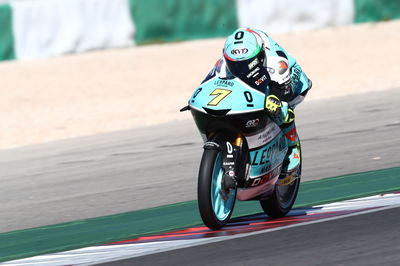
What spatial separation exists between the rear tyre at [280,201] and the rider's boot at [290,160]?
0.09 metres

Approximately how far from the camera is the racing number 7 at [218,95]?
237 inches

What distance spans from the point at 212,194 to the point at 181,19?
50.7 ft

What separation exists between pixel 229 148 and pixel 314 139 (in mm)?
4696

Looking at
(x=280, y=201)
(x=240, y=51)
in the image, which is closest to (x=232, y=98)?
(x=240, y=51)

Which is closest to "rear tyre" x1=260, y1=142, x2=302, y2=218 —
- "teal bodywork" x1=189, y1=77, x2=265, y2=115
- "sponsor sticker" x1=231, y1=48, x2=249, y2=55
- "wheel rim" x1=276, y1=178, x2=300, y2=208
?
"wheel rim" x1=276, y1=178, x2=300, y2=208

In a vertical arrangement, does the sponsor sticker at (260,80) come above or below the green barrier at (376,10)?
above

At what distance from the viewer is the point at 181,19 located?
21156mm

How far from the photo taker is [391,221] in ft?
19.4

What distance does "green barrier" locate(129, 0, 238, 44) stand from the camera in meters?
20.6

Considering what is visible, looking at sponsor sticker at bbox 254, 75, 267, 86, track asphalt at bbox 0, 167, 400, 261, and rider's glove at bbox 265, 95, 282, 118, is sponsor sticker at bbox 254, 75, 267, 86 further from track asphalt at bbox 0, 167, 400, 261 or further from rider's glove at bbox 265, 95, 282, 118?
track asphalt at bbox 0, 167, 400, 261

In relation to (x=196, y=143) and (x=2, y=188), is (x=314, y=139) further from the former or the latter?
(x=2, y=188)

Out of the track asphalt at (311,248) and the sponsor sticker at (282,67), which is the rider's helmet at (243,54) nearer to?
the sponsor sticker at (282,67)

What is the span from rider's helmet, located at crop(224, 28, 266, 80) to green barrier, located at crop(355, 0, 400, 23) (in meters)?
16.1

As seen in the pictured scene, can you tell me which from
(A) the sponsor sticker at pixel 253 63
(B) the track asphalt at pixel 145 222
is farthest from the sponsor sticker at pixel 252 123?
(B) the track asphalt at pixel 145 222
